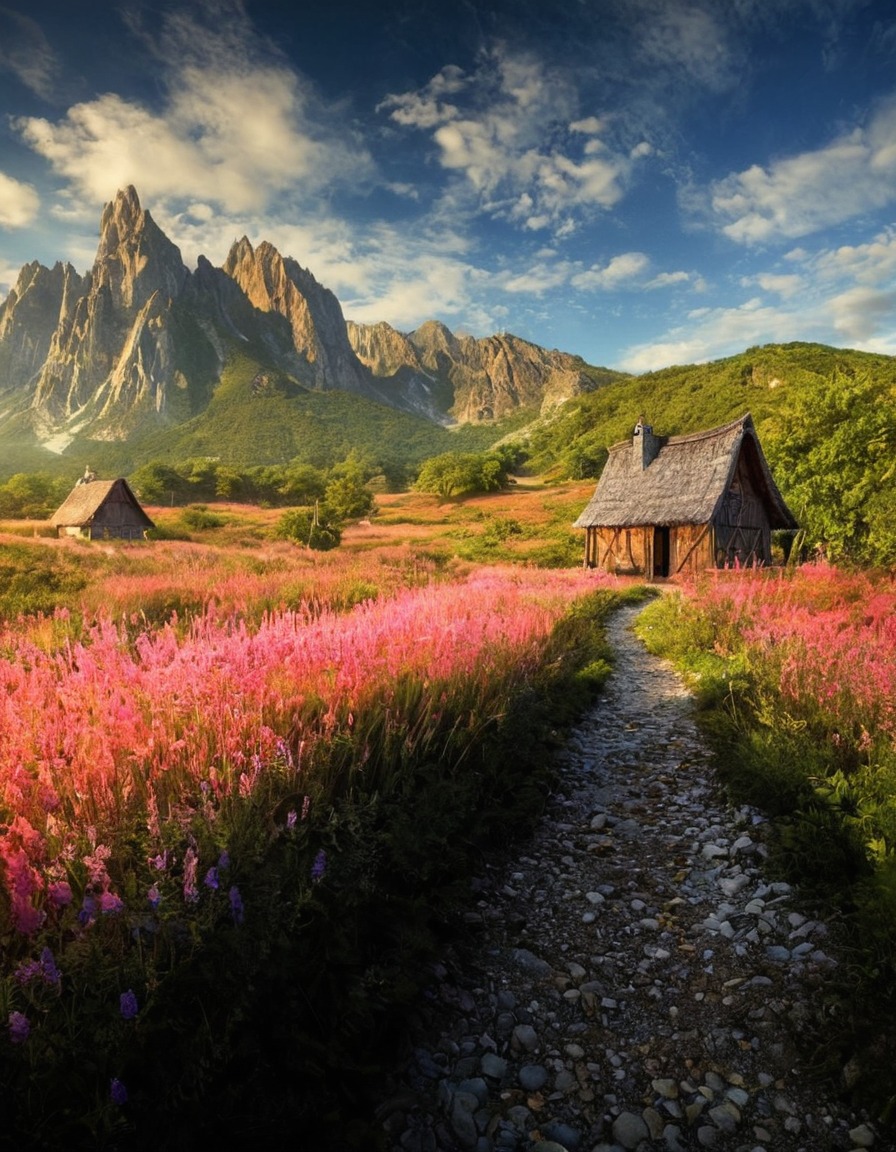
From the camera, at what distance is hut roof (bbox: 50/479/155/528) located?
44094mm

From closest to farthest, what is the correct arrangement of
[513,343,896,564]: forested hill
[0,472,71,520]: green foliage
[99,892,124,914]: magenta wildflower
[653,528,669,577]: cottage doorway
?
[99,892,124,914]: magenta wildflower → [513,343,896,564]: forested hill → [653,528,669,577]: cottage doorway → [0,472,71,520]: green foliage

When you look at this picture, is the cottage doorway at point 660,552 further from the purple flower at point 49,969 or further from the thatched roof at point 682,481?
the purple flower at point 49,969

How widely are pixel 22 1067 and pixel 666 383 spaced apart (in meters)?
132

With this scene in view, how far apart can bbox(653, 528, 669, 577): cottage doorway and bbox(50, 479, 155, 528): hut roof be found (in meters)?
38.9

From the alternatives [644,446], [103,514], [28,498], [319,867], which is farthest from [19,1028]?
[28,498]

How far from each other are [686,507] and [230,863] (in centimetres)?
2633

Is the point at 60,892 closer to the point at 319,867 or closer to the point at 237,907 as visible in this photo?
the point at 237,907

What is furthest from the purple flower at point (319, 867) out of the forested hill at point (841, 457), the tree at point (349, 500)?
the tree at point (349, 500)

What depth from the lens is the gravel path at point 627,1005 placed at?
2199 mm

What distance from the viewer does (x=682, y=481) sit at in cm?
2694

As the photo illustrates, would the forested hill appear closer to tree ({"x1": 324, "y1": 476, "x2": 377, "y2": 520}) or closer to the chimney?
the chimney

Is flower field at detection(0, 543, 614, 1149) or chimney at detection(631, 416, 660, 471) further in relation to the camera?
chimney at detection(631, 416, 660, 471)

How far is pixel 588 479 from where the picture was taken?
80688 mm

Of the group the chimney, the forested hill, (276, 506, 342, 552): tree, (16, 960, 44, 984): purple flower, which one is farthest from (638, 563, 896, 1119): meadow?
(276, 506, 342, 552): tree
